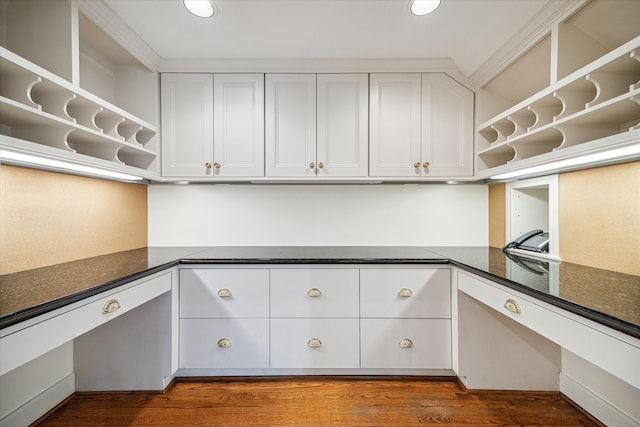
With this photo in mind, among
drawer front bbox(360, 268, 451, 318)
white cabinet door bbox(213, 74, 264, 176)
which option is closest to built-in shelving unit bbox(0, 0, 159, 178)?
white cabinet door bbox(213, 74, 264, 176)

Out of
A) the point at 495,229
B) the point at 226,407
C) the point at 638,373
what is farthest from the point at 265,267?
the point at 495,229

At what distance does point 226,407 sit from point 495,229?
2.34m

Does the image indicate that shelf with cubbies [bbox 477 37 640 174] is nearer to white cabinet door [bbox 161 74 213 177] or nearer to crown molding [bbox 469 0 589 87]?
crown molding [bbox 469 0 589 87]

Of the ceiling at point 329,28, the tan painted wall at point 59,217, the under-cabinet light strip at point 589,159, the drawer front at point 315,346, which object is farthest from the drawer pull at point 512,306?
the tan painted wall at point 59,217

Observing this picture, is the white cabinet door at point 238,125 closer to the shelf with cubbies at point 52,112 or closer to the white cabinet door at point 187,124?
the white cabinet door at point 187,124

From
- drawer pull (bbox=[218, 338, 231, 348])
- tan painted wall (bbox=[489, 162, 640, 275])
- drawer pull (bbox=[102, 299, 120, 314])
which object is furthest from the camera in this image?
drawer pull (bbox=[218, 338, 231, 348])

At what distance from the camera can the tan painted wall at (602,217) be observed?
1283 millimetres

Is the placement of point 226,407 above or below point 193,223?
below

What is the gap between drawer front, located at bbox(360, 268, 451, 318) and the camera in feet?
5.74

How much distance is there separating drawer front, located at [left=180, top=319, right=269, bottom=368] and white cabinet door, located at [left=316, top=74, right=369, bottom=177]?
1.19 m

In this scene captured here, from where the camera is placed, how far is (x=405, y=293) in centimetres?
175

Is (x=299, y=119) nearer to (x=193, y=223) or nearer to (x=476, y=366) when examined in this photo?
(x=193, y=223)

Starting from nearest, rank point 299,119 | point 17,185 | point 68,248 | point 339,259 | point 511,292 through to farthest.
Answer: point 511,292, point 17,185, point 68,248, point 339,259, point 299,119

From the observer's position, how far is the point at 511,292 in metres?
1.24
